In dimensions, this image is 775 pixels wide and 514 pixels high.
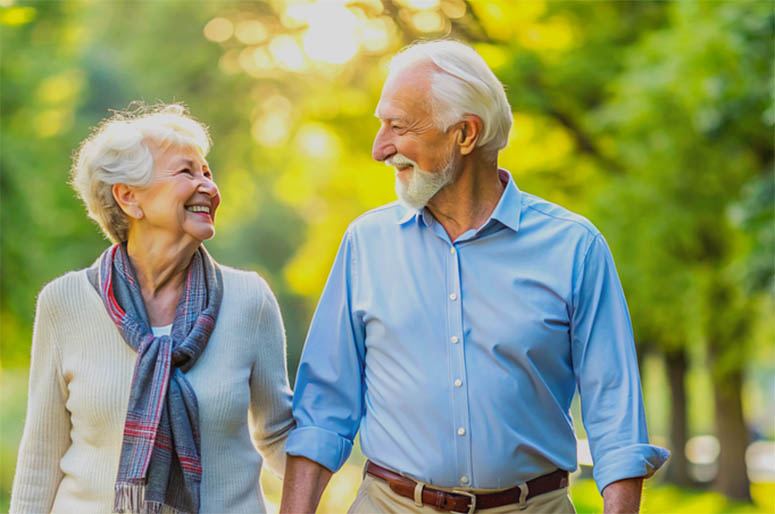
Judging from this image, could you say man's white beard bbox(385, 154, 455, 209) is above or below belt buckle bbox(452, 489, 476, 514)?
above

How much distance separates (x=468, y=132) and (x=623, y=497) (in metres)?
1.19

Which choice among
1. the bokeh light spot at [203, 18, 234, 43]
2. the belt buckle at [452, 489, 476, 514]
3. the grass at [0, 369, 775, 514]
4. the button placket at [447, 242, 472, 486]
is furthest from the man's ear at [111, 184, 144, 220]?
the bokeh light spot at [203, 18, 234, 43]

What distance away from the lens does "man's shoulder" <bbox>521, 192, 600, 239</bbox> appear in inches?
160

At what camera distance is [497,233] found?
4.09 metres

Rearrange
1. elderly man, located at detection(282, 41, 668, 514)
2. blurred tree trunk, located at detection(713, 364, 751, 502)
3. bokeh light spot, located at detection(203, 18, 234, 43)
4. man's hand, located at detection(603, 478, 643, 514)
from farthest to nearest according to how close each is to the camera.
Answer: bokeh light spot, located at detection(203, 18, 234, 43) < blurred tree trunk, located at detection(713, 364, 751, 502) < elderly man, located at detection(282, 41, 668, 514) < man's hand, located at detection(603, 478, 643, 514)

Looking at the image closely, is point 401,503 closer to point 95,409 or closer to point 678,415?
point 95,409

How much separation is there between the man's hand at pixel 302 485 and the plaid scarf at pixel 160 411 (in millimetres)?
272

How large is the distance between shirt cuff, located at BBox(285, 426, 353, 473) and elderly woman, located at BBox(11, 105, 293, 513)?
0.16 meters

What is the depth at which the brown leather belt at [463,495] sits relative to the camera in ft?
12.7

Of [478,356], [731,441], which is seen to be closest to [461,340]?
[478,356]

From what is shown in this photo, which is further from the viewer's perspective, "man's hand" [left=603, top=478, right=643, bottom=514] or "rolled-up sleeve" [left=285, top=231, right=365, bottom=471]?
"rolled-up sleeve" [left=285, top=231, right=365, bottom=471]

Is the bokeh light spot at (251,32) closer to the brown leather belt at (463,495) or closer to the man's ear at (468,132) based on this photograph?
the man's ear at (468,132)

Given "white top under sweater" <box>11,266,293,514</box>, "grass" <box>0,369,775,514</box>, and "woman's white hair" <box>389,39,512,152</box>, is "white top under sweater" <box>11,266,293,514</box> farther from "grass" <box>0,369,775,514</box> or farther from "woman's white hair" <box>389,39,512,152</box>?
"grass" <box>0,369,775,514</box>

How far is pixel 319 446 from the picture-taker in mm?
4027
